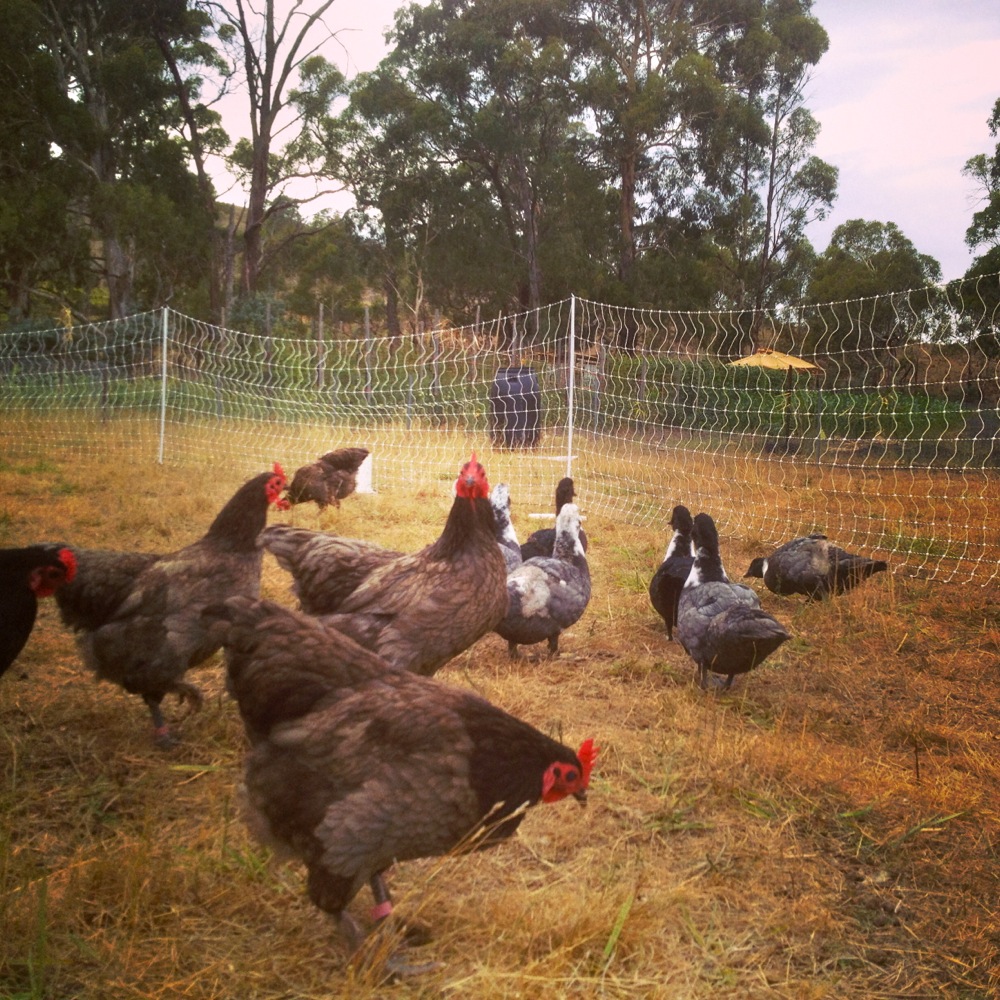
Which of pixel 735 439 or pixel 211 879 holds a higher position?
pixel 735 439

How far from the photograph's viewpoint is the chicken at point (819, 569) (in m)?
4.07

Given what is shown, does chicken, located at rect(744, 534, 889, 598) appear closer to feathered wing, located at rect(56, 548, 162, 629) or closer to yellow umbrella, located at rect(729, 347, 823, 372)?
yellow umbrella, located at rect(729, 347, 823, 372)

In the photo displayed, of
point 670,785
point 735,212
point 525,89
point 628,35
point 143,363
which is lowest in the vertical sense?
point 670,785

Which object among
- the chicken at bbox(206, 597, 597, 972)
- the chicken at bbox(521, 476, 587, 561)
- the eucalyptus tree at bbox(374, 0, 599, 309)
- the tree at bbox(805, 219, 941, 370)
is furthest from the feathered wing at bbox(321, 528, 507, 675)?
the eucalyptus tree at bbox(374, 0, 599, 309)

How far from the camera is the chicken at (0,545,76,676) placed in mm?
2219

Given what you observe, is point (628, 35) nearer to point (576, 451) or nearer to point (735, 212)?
point (735, 212)

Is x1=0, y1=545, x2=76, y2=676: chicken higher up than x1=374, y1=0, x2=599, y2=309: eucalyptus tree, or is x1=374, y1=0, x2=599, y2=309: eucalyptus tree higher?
x1=374, y1=0, x2=599, y2=309: eucalyptus tree

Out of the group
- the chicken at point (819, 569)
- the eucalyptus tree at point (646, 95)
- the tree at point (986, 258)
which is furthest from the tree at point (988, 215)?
the eucalyptus tree at point (646, 95)

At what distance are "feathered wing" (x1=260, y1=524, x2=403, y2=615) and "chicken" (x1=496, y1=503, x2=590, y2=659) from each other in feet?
1.94

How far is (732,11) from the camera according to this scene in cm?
975

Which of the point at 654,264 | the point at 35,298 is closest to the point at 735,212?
the point at 654,264

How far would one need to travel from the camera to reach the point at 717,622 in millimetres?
2885

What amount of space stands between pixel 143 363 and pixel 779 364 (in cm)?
544

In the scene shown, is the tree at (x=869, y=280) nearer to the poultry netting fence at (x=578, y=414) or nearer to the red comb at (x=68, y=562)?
the poultry netting fence at (x=578, y=414)
